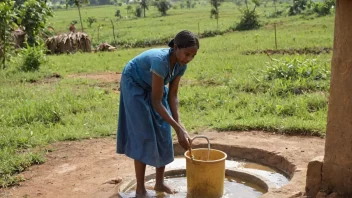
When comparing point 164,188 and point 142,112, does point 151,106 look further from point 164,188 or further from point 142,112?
point 164,188

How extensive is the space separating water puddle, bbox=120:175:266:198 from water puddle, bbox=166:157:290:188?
0.17 meters

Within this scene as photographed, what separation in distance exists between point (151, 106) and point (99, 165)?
1.33 meters

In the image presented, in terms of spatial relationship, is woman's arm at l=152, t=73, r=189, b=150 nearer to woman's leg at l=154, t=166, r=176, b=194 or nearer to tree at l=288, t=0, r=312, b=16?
woman's leg at l=154, t=166, r=176, b=194

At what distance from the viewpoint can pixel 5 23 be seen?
9.98m

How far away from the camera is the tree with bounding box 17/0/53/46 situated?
39.3 ft

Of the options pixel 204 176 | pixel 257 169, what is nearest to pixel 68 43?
pixel 257 169

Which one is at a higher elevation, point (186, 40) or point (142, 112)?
point (186, 40)

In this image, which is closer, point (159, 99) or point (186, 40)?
point (186, 40)

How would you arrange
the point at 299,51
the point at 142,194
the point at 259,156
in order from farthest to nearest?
1. the point at 299,51
2. the point at 259,156
3. the point at 142,194

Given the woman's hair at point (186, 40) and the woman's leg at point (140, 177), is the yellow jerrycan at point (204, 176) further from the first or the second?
the woman's hair at point (186, 40)

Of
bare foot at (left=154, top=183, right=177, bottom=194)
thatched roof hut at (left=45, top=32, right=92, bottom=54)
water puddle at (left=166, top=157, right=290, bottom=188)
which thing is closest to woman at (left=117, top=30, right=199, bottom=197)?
bare foot at (left=154, top=183, right=177, bottom=194)

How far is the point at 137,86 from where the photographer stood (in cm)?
352

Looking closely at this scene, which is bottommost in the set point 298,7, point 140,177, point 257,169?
point 257,169

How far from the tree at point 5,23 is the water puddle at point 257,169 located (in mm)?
6597
